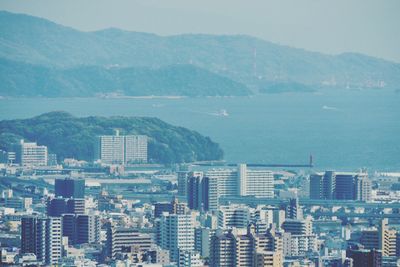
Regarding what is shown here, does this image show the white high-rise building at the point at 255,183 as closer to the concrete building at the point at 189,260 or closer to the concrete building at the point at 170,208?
the concrete building at the point at 170,208

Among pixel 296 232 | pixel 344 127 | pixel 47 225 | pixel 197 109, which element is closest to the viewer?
pixel 47 225

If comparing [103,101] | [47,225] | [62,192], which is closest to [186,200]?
[62,192]

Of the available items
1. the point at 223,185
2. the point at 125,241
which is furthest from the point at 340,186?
the point at 125,241

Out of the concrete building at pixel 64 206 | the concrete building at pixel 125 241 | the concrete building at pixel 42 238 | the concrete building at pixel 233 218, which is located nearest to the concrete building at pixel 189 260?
the concrete building at pixel 125 241

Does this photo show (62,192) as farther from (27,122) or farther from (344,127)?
(344,127)

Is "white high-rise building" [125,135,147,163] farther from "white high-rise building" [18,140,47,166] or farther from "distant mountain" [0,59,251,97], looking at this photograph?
"distant mountain" [0,59,251,97]

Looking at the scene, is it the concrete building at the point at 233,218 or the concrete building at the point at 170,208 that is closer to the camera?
the concrete building at the point at 233,218

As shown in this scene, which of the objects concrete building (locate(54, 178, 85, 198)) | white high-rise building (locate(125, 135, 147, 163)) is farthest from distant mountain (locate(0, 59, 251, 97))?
concrete building (locate(54, 178, 85, 198))
